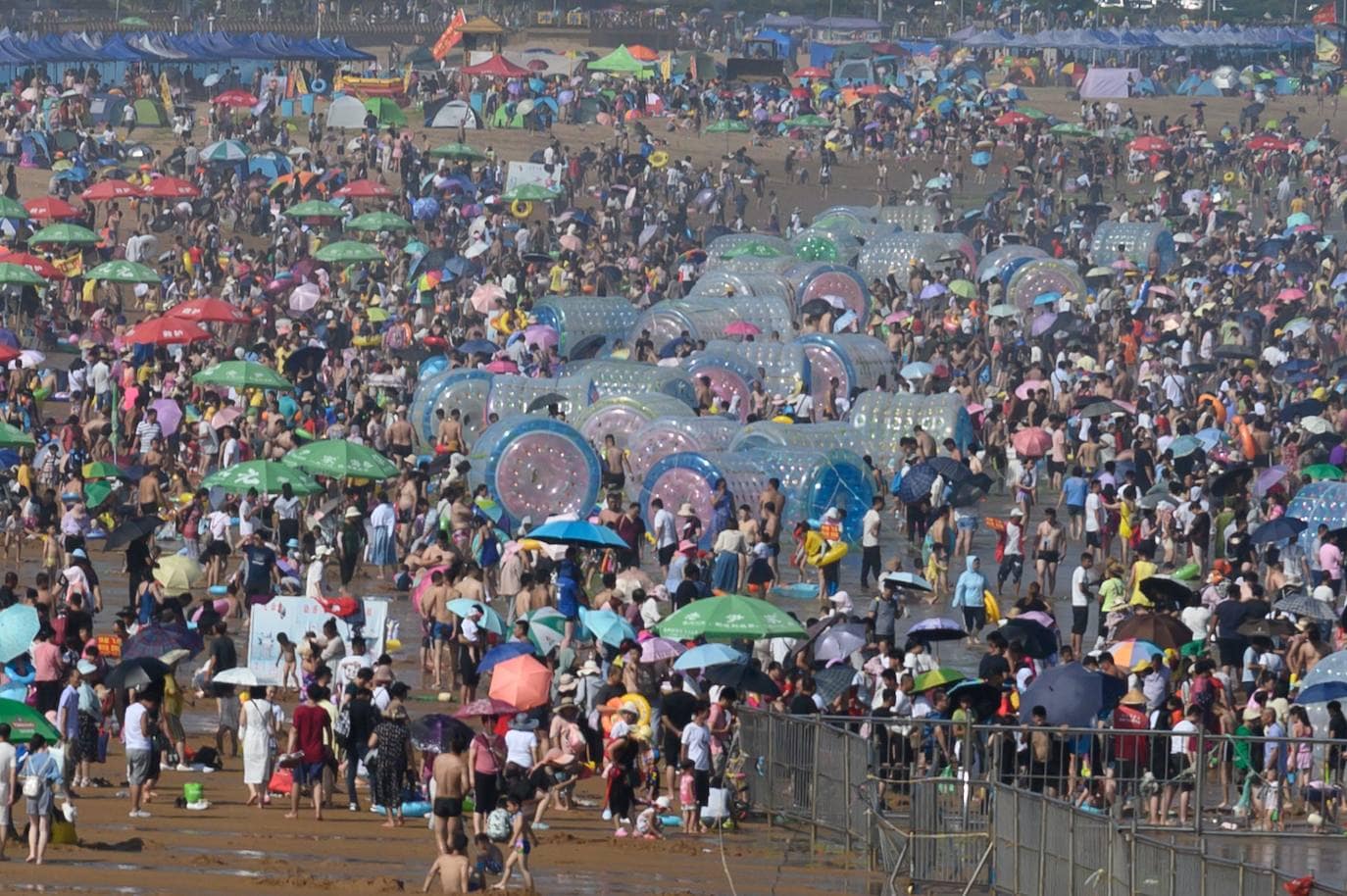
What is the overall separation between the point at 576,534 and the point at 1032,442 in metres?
9.39

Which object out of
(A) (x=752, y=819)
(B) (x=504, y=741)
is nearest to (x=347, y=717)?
(B) (x=504, y=741)

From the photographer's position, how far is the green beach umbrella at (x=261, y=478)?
27422 millimetres

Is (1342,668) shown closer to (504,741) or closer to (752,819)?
(752,819)

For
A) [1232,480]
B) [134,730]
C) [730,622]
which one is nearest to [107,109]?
[1232,480]

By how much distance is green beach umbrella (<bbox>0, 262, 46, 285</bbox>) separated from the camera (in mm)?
39531

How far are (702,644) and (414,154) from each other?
118 ft

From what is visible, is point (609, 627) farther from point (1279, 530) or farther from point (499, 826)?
point (1279, 530)

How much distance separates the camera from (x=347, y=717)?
1866cm

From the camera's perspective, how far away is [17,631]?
2039cm

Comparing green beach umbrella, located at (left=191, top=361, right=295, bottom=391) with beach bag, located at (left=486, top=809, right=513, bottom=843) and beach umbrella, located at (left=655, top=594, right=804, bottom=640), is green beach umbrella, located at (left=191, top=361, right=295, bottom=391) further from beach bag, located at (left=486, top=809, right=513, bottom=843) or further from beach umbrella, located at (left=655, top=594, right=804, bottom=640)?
beach bag, located at (left=486, top=809, right=513, bottom=843)

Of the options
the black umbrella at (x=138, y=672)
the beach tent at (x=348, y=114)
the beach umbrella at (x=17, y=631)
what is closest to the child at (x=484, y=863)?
the black umbrella at (x=138, y=672)

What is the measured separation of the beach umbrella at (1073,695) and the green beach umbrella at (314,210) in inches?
1230

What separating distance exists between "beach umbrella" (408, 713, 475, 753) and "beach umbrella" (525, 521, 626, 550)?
6709 mm

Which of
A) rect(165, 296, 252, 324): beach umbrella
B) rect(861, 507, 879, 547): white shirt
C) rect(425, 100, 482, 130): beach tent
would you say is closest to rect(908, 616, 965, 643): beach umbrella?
rect(861, 507, 879, 547): white shirt
